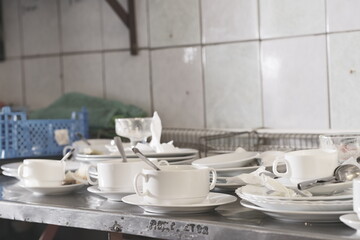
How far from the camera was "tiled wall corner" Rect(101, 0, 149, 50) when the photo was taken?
336cm

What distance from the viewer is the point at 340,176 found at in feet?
4.30

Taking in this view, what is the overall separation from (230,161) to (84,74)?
2090 mm

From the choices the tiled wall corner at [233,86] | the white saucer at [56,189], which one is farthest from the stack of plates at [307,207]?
the tiled wall corner at [233,86]

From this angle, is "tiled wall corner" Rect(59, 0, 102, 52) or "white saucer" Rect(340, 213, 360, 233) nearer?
"white saucer" Rect(340, 213, 360, 233)

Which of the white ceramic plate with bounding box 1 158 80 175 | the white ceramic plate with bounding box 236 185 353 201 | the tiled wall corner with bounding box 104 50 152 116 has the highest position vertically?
the tiled wall corner with bounding box 104 50 152 116

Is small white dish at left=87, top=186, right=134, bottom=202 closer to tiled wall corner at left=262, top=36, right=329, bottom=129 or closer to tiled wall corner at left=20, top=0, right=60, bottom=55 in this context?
tiled wall corner at left=262, top=36, right=329, bottom=129

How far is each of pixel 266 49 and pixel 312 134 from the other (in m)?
0.47

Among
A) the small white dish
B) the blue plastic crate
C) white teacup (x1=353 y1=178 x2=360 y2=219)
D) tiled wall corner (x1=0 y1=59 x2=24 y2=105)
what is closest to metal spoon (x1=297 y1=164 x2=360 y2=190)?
white teacup (x1=353 y1=178 x2=360 y2=219)

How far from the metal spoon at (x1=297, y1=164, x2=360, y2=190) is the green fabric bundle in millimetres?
1967

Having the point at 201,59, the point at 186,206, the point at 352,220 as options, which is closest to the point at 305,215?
the point at 352,220

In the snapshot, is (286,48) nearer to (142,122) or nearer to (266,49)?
Result: (266,49)

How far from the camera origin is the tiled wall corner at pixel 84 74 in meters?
3.57

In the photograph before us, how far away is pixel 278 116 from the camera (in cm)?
293

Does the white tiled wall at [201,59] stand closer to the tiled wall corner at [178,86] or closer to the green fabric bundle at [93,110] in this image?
the tiled wall corner at [178,86]
